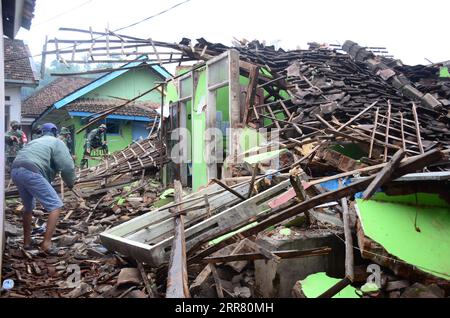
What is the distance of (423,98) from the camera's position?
8.65 metres

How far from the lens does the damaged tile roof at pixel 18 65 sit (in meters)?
15.7

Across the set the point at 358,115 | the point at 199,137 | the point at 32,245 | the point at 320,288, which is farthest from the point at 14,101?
the point at 320,288

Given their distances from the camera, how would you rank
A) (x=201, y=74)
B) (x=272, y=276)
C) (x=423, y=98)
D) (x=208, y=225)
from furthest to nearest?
(x=201, y=74) < (x=423, y=98) < (x=208, y=225) < (x=272, y=276)

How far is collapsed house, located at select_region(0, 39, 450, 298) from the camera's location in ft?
10.6

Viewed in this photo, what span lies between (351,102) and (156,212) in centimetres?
519

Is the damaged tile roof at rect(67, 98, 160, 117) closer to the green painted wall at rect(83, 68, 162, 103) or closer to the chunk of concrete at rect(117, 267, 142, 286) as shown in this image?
the green painted wall at rect(83, 68, 162, 103)

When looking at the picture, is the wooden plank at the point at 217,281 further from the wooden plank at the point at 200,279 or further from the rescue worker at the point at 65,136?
the rescue worker at the point at 65,136

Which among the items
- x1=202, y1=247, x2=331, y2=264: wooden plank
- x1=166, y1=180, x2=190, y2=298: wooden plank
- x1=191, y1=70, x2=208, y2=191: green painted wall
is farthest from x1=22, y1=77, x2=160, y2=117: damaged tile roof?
x1=202, y1=247, x2=331, y2=264: wooden plank

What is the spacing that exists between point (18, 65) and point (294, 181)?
17.2m

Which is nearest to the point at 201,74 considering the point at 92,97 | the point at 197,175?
the point at 197,175

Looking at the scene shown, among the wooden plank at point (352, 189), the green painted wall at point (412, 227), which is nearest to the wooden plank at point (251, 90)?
the green painted wall at point (412, 227)

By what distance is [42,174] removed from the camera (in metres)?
5.19

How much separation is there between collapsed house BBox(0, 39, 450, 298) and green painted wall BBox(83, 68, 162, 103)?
7883mm
